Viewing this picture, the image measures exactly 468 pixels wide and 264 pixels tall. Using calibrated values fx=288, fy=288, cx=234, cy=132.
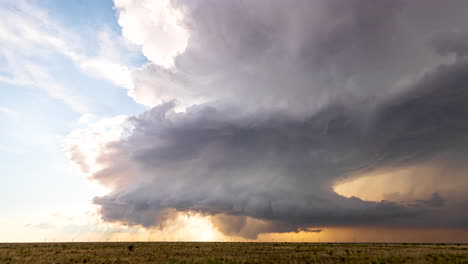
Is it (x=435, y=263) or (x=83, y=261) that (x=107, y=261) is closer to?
(x=83, y=261)

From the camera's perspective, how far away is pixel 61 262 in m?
38.4

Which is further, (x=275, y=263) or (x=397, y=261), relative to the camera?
(x=397, y=261)

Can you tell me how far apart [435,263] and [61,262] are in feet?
163

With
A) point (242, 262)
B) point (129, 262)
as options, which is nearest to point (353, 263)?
point (242, 262)

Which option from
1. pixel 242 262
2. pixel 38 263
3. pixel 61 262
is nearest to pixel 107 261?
pixel 61 262

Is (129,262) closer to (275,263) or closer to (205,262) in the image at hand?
(205,262)

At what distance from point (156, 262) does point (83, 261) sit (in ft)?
34.9

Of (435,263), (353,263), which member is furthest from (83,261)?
(435,263)

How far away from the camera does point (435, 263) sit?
1505 inches

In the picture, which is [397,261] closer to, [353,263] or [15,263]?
[353,263]

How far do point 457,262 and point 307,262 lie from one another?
21959mm

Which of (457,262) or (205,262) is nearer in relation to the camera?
(205,262)

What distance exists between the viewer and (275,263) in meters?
36.4

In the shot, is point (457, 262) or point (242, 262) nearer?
point (242, 262)
